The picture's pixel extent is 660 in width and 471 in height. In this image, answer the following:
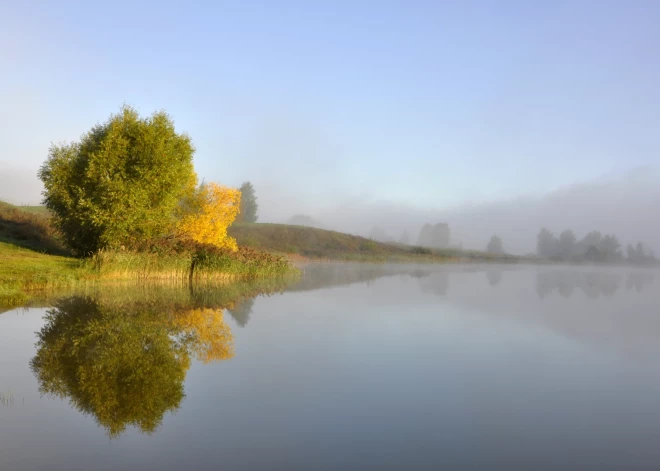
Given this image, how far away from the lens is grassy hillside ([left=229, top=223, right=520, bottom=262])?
2987 inches

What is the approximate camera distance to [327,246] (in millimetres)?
81750

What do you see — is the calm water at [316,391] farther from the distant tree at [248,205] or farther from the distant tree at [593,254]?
the distant tree at [593,254]

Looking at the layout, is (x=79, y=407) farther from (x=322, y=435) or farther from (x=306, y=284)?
(x=306, y=284)

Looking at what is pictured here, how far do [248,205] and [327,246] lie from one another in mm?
35022

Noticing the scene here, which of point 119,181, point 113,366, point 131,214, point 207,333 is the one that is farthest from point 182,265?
point 113,366

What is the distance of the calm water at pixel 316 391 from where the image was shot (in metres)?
6.13

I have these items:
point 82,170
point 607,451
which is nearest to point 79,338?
point 607,451

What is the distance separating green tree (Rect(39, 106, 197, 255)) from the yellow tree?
2014 mm

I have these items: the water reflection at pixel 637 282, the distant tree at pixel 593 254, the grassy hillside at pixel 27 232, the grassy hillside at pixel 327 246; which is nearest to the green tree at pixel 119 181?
the grassy hillside at pixel 27 232

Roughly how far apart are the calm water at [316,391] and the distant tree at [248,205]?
9228 centimetres

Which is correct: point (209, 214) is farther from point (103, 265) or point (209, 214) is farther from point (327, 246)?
point (327, 246)

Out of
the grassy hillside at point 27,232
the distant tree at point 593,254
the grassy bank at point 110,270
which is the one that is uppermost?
the distant tree at point 593,254

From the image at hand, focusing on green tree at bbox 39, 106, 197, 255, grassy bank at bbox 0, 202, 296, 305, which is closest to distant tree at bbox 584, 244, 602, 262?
grassy bank at bbox 0, 202, 296, 305

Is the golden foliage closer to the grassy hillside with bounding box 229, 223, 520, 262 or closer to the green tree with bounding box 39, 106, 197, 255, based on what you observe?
the green tree with bounding box 39, 106, 197, 255
